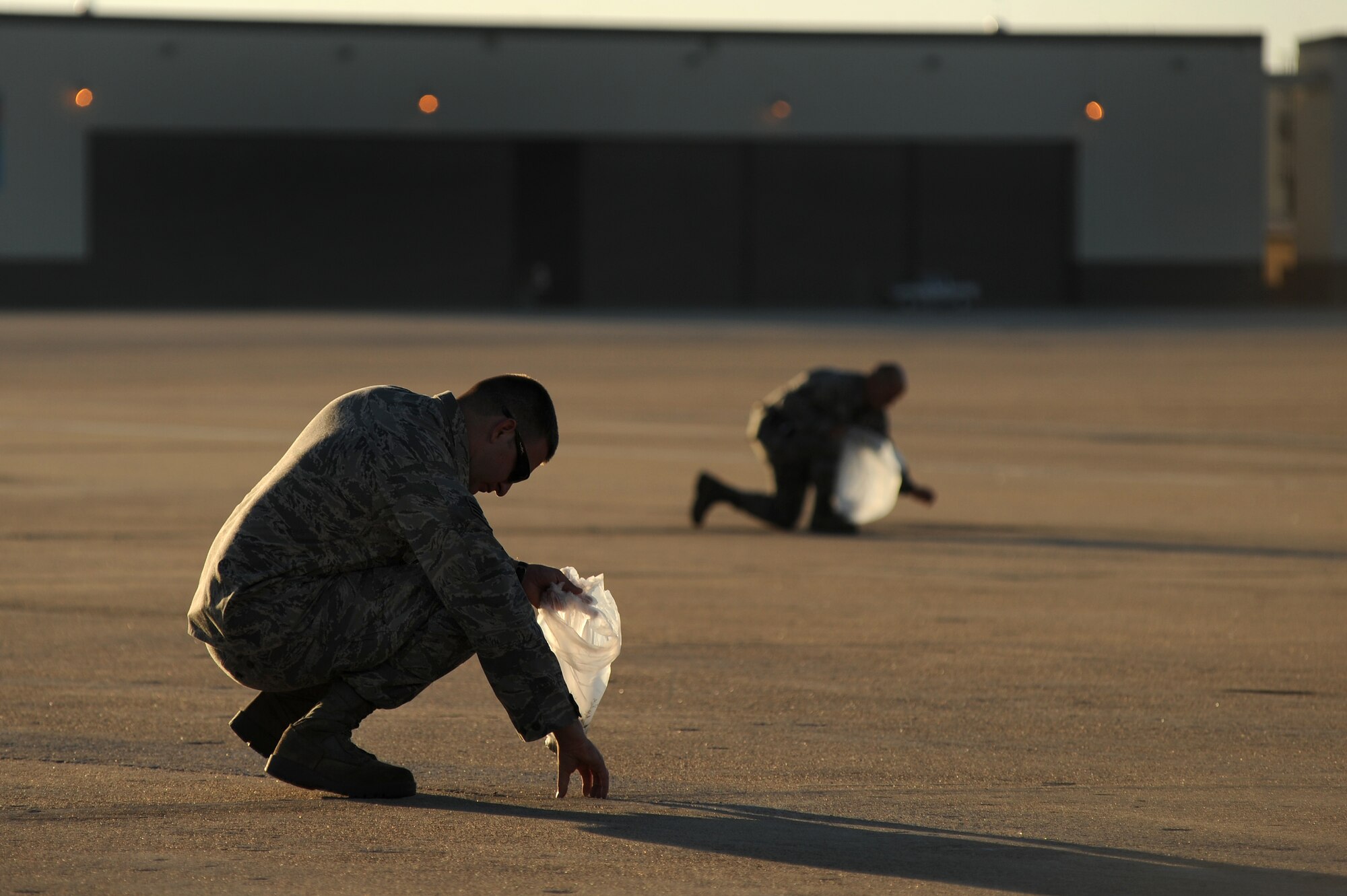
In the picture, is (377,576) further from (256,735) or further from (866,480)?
(866,480)

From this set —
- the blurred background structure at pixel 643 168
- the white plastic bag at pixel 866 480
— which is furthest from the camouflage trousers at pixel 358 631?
the blurred background structure at pixel 643 168

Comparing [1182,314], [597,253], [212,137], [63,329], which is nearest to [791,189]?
[597,253]

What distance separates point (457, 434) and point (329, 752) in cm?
89

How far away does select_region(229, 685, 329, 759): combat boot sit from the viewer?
5590 millimetres

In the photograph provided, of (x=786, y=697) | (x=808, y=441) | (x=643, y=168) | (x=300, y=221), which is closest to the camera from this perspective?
(x=786, y=697)

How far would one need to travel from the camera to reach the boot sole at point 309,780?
5379mm

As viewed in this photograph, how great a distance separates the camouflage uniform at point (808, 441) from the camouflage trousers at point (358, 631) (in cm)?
740

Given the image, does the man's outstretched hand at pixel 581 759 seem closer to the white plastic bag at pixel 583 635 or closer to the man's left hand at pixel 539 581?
the white plastic bag at pixel 583 635

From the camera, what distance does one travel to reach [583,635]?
5.61 metres

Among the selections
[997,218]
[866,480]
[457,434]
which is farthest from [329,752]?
[997,218]

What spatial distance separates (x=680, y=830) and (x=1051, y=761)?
146 centimetres

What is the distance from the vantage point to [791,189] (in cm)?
6300

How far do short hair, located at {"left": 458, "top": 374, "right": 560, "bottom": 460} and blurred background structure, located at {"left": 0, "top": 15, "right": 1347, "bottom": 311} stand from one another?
5560 centimetres

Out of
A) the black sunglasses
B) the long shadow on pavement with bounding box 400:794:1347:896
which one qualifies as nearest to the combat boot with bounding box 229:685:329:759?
the long shadow on pavement with bounding box 400:794:1347:896
